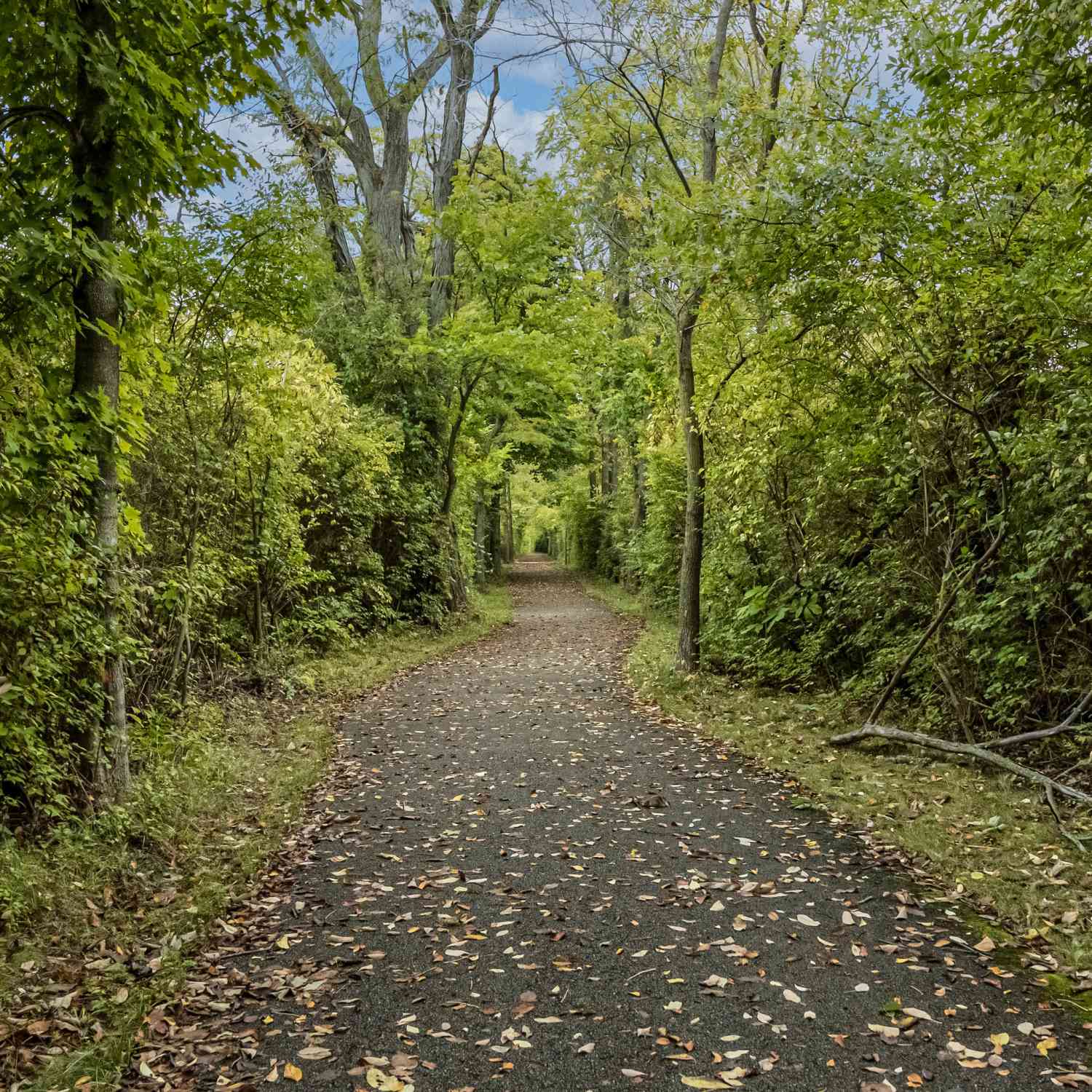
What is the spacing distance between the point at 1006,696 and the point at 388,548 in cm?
1198

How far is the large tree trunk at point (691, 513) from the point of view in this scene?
37.4 feet

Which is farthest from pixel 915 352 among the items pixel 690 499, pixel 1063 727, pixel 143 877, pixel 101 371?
pixel 143 877

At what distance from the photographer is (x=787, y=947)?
13.8 ft

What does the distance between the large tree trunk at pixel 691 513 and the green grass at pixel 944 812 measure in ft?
5.27

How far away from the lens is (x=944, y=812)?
19.2ft

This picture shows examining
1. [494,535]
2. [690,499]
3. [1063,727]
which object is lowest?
[1063,727]

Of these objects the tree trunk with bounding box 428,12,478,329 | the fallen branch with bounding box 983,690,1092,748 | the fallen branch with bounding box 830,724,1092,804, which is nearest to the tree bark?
the tree trunk with bounding box 428,12,478,329

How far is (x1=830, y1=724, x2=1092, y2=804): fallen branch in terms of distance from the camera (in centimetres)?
554

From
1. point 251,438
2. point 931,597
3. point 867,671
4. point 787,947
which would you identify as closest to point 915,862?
point 787,947

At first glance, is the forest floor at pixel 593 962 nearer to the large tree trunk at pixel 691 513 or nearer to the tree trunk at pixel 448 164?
the large tree trunk at pixel 691 513

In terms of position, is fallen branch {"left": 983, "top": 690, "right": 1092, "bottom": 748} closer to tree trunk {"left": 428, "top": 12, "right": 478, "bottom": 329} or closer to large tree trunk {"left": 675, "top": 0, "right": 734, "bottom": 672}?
large tree trunk {"left": 675, "top": 0, "right": 734, "bottom": 672}

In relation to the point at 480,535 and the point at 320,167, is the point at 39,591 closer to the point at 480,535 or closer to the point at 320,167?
the point at 320,167

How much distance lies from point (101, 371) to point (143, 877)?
10.8 feet

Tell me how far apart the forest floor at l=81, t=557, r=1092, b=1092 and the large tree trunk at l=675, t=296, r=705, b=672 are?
4398 mm
